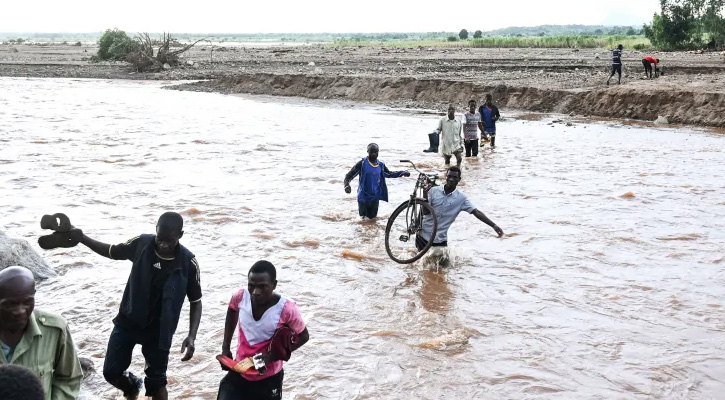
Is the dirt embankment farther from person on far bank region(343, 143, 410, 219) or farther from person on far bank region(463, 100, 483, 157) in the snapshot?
person on far bank region(343, 143, 410, 219)

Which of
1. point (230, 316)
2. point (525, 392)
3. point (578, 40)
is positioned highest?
point (578, 40)

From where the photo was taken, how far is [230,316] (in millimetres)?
4605

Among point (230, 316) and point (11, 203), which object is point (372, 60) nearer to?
point (11, 203)

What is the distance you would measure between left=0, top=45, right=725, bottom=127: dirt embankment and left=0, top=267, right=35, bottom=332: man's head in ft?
79.5

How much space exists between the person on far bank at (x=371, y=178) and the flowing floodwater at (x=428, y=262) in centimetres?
54

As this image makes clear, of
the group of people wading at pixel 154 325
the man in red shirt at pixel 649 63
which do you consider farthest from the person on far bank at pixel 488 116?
the group of people wading at pixel 154 325

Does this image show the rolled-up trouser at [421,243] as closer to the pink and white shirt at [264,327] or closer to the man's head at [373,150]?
the man's head at [373,150]

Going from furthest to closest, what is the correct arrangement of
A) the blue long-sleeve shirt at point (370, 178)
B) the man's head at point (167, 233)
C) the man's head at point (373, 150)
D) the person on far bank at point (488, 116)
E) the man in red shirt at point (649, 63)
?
the man in red shirt at point (649, 63), the person on far bank at point (488, 116), the blue long-sleeve shirt at point (370, 178), the man's head at point (373, 150), the man's head at point (167, 233)

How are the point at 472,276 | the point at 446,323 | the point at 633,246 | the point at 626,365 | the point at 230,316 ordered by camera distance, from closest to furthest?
the point at 230,316, the point at 626,365, the point at 446,323, the point at 472,276, the point at 633,246

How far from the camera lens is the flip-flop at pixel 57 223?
4688 mm

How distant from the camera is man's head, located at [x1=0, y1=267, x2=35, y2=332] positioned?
3303 millimetres

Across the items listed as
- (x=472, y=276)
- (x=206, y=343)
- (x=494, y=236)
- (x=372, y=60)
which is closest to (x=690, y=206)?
(x=494, y=236)

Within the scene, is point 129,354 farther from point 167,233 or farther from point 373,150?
point 373,150

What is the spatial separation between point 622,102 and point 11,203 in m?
20.6
